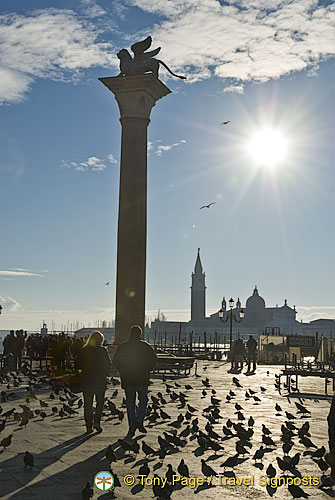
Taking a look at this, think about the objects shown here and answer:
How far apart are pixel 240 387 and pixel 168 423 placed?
21.4ft

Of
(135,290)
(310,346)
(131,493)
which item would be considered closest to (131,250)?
(135,290)

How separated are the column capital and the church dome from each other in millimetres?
135239

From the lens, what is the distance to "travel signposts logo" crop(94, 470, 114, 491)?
5695 millimetres

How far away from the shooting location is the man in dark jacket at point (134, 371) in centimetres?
836

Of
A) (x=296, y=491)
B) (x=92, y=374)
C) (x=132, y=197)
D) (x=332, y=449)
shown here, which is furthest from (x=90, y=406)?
(x=132, y=197)

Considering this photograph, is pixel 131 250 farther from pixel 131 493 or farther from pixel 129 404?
pixel 131 493

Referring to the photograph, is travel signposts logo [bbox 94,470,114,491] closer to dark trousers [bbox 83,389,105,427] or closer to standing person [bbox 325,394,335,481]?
standing person [bbox 325,394,335,481]

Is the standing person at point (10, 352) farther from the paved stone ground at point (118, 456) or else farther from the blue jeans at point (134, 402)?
the blue jeans at point (134, 402)

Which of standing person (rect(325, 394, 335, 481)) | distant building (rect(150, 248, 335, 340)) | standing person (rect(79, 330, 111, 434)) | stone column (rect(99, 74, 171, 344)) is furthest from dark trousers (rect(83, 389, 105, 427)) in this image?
distant building (rect(150, 248, 335, 340))

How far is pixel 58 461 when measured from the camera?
22.4 feet

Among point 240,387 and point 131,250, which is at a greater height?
point 131,250

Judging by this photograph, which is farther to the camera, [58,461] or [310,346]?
[310,346]

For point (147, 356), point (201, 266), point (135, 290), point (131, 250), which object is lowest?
point (147, 356)

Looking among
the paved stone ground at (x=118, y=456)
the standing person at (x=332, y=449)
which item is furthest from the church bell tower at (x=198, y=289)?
the standing person at (x=332, y=449)
